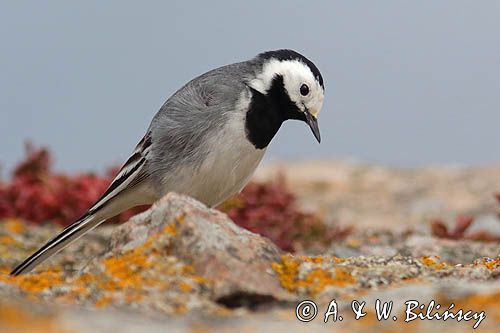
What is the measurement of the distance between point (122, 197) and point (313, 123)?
1453 millimetres

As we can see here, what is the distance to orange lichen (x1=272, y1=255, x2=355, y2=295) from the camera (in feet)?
12.4

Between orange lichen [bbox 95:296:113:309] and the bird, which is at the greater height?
the bird

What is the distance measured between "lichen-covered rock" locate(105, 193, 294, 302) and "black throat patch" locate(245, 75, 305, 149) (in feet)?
5.25

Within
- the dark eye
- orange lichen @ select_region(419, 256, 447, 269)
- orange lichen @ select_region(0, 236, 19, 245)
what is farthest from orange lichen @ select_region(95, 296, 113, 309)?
orange lichen @ select_region(0, 236, 19, 245)

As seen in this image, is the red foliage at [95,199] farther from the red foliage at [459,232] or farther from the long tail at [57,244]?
the long tail at [57,244]

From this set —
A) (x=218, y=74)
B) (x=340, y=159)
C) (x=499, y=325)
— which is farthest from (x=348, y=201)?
(x=499, y=325)

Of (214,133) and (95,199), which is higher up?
(95,199)

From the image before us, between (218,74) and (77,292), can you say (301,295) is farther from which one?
(218,74)

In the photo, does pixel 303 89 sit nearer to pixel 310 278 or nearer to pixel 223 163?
pixel 223 163

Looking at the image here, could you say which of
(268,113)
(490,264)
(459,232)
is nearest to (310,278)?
(490,264)

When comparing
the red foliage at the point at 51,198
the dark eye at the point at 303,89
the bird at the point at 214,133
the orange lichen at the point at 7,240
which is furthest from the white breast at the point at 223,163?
the red foliage at the point at 51,198

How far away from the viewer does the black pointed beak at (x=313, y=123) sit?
6098 mm

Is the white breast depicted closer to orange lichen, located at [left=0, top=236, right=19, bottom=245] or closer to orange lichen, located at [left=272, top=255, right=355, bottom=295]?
orange lichen, located at [left=272, top=255, right=355, bottom=295]

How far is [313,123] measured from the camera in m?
6.11
